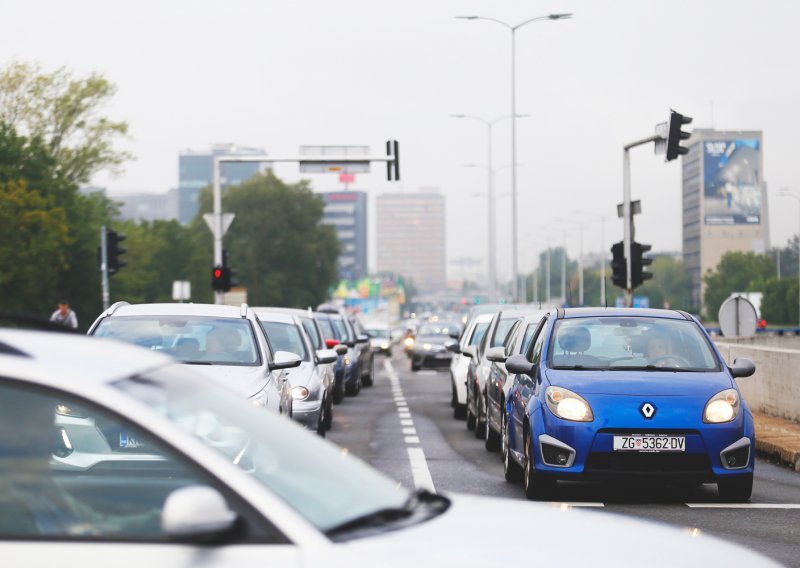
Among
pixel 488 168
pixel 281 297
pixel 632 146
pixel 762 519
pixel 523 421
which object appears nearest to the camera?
pixel 762 519

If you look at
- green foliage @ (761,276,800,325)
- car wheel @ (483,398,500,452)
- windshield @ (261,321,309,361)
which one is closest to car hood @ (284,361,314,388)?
windshield @ (261,321,309,361)

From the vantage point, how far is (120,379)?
3.99m

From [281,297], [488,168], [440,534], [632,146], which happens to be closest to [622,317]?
[440,534]

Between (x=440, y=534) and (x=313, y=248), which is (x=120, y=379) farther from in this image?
(x=313, y=248)

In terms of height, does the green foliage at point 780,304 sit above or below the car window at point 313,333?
below

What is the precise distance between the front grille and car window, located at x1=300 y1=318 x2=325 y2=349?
11840 millimetres

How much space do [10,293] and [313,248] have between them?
6238 cm

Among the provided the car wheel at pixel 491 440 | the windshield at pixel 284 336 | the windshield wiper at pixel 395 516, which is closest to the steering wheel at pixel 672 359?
the car wheel at pixel 491 440

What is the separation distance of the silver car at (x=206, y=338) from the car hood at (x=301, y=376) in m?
3.74

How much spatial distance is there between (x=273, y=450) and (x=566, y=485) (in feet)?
30.1

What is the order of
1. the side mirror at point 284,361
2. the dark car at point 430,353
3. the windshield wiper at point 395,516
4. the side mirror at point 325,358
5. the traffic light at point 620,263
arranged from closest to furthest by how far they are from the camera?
the windshield wiper at point 395,516
the side mirror at point 284,361
the side mirror at point 325,358
the traffic light at point 620,263
the dark car at point 430,353

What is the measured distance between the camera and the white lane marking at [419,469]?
13.2 meters

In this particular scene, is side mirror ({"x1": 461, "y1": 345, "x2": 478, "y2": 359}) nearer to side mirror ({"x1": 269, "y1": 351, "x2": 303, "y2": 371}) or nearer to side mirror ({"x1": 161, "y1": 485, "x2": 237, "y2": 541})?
side mirror ({"x1": 269, "y1": 351, "x2": 303, "y2": 371})

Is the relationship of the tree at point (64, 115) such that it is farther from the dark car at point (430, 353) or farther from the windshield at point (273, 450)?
the windshield at point (273, 450)
